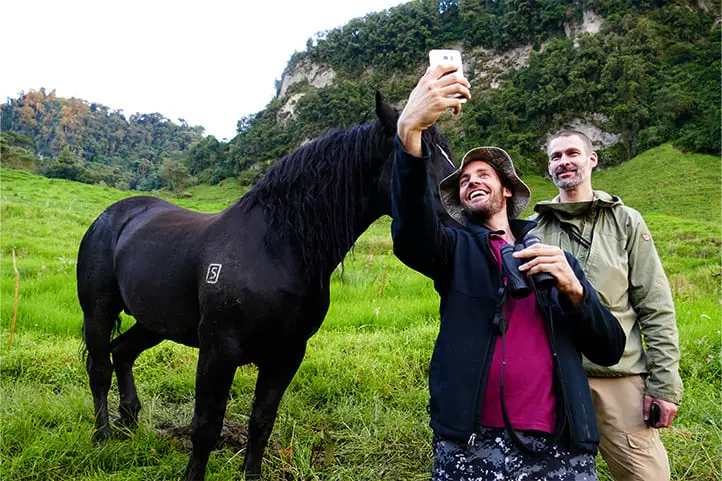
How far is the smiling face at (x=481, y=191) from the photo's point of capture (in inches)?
75.9

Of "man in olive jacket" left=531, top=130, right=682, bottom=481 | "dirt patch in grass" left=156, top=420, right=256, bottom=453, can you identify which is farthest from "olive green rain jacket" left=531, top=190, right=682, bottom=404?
"dirt patch in grass" left=156, top=420, right=256, bottom=453

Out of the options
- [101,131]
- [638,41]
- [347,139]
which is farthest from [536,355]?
[101,131]

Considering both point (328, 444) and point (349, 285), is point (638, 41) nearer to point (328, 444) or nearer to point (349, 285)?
point (349, 285)

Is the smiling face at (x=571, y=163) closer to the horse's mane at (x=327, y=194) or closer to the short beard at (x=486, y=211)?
the short beard at (x=486, y=211)

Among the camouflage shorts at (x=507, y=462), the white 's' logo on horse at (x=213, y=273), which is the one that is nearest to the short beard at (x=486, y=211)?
the camouflage shorts at (x=507, y=462)

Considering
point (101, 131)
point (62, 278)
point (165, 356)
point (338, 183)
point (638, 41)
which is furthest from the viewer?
point (101, 131)

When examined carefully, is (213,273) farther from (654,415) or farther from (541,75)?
(541,75)

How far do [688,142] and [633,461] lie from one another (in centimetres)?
4146

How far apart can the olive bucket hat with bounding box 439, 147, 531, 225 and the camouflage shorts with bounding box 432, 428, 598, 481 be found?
889 millimetres

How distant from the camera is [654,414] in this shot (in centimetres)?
202

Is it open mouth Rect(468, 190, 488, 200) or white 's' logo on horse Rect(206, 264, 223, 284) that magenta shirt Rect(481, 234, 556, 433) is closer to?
open mouth Rect(468, 190, 488, 200)

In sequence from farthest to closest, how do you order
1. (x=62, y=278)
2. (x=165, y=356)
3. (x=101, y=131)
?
1. (x=101, y=131)
2. (x=62, y=278)
3. (x=165, y=356)

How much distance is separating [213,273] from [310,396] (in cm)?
187

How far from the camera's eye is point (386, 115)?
2.03 m
